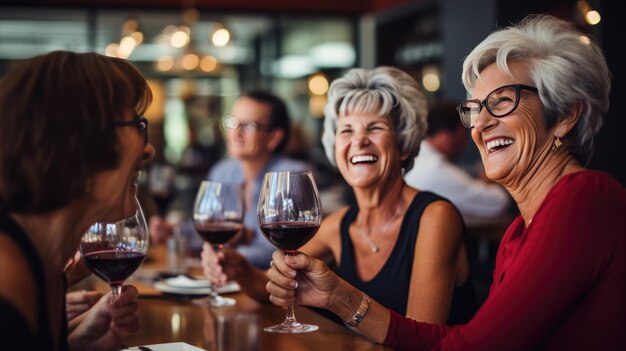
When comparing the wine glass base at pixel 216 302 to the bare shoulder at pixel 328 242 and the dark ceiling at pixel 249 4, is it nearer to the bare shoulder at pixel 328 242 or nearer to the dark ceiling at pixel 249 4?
the bare shoulder at pixel 328 242

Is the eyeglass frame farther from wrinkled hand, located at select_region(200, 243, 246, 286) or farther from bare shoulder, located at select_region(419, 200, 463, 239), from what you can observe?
bare shoulder, located at select_region(419, 200, 463, 239)

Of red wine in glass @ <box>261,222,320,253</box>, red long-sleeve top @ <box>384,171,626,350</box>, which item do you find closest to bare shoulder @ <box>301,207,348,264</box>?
red wine in glass @ <box>261,222,320,253</box>

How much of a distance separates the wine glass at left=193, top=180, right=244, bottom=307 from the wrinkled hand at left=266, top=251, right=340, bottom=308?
0.57 m

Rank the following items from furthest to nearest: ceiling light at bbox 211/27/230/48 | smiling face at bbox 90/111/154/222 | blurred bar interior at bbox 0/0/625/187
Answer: blurred bar interior at bbox 0/0/625/187, ceiling light at bbox 211/27/230/48, smiling face at bbox 90/111/154/222

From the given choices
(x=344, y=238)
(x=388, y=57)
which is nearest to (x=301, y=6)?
→ (x=388, y=57)

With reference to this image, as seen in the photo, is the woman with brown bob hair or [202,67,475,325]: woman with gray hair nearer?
the woman with brown bob hair

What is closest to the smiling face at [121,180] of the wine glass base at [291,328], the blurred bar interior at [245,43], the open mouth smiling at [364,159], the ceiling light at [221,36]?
the wine glass base at [291,328]

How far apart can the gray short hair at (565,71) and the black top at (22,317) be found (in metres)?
1.13

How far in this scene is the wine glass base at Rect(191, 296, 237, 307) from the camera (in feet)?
7.35

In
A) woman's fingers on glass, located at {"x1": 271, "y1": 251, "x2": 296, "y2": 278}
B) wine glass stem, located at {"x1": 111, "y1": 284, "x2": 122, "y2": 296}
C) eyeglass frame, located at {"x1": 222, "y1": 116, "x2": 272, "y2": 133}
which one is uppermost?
eyeglass frame, located at {"x1": 222, "y1": 116, "x2": 272, "y2": 133}

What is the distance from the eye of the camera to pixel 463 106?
6.01ft

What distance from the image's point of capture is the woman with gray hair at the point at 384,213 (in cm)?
218

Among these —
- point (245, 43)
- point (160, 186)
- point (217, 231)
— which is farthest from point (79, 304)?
point (245, 43)

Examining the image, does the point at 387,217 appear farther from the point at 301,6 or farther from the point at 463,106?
the point at 301,6
